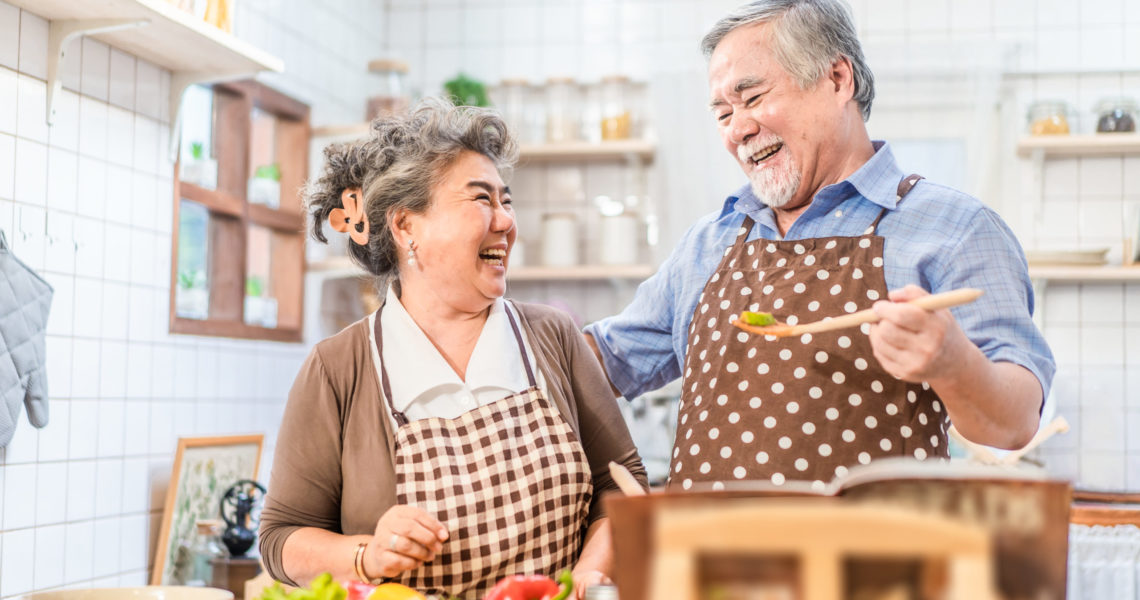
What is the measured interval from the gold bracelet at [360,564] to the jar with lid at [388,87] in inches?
115

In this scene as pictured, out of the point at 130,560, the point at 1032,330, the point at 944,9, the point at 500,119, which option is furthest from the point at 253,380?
the point at 944,9

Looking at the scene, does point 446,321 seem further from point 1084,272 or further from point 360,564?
point 1084,272

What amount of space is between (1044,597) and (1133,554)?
3324 mm

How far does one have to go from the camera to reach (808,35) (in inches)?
62.2

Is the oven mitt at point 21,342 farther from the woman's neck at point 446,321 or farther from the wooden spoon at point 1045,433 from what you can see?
the wooden spoon at point 1045,433

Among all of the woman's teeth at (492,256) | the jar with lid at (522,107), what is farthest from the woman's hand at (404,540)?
the jar with lid at (522,107)

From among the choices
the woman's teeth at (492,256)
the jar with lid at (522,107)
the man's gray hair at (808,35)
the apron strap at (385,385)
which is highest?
the jar with lid at (522,107)

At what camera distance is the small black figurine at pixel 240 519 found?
2.92 m

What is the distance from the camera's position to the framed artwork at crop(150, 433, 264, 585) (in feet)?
9.75

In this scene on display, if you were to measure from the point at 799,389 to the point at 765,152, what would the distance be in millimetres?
380

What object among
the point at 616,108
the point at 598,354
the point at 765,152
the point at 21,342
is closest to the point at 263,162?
the point at 616,108

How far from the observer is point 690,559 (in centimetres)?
45

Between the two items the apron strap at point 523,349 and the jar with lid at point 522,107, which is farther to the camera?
the jar with lid at point 522,107

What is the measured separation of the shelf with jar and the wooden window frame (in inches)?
13.0
